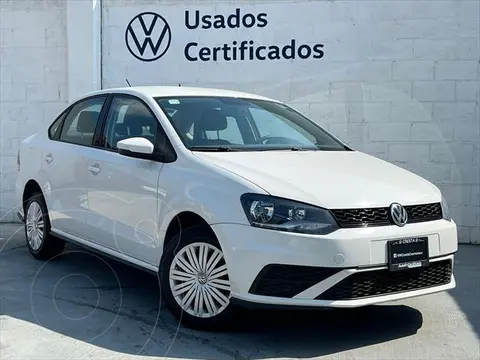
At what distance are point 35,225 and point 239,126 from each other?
2.58 metres

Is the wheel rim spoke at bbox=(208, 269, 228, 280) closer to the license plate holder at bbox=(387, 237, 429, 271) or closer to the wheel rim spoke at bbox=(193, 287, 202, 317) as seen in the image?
the wheel rim spoke at bbox=(193, 287, 202, 317)

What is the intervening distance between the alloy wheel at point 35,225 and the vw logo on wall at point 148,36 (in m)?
2.84

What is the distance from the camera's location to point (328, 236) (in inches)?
149

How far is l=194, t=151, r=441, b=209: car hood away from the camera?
392 centimetres

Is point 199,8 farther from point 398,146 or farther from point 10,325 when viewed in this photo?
point 10,325

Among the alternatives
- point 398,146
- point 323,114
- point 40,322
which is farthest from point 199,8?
point 40,322

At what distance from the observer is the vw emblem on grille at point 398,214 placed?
4.00 m

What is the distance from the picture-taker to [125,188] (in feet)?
15.9

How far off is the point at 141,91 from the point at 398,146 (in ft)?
12.0

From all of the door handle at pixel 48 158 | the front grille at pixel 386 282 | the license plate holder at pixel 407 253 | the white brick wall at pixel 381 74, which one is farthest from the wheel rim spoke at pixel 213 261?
the white brick wall at pixel 381 74

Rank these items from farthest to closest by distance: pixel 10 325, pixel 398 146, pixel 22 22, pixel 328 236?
pixel 22 22, pixel 398 146, pixel 10 325, pixel 328 236

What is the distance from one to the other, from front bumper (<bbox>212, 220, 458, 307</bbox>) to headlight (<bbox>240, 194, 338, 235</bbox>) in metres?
0.05

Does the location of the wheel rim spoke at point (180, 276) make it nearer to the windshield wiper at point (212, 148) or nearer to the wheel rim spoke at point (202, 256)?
the wheel rim spoke at point (202, 256)

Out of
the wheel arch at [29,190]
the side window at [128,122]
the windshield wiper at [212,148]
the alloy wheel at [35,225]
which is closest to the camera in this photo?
the windshield wiper at [212,148]
